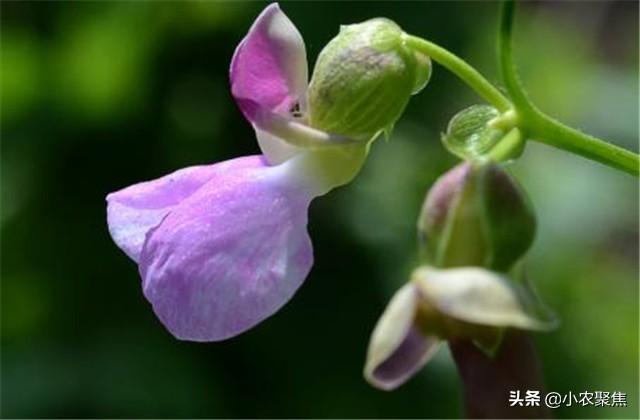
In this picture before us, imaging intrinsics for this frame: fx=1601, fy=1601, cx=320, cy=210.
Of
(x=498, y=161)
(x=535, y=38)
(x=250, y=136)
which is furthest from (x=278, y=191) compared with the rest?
(x=535, y=38)

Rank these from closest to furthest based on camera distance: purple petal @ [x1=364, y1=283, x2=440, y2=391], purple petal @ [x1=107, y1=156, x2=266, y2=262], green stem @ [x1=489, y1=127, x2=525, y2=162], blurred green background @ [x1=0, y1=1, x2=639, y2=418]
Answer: purple petal @ [x1=364, y1=283, x2=440, y2=391], green stem @ [x1=489, y1=127, x2=525, y2=162], purple petal @ [x1=107, y1=156, x2=266, y2=262], blurred green background @ [x1=0, y1=1, x2=639, y2=418]

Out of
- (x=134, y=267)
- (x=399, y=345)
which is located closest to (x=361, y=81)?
(x=399, y=345)

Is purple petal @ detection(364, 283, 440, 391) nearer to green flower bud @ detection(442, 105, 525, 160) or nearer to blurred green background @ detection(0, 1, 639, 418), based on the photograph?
green flower bud @ detection(442, 105, 525, 160)

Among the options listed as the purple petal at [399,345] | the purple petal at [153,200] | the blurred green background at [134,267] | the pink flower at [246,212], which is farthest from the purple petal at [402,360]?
the blurred green background at [134,267]

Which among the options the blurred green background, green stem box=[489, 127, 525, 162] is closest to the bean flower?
green stem box=[489, 127, 525, 162]

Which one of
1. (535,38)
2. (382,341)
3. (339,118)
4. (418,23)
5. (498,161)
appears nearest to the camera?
(382,341)

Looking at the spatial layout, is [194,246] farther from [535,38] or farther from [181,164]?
[535,38]

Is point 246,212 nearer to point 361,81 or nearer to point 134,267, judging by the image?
point 361,81
